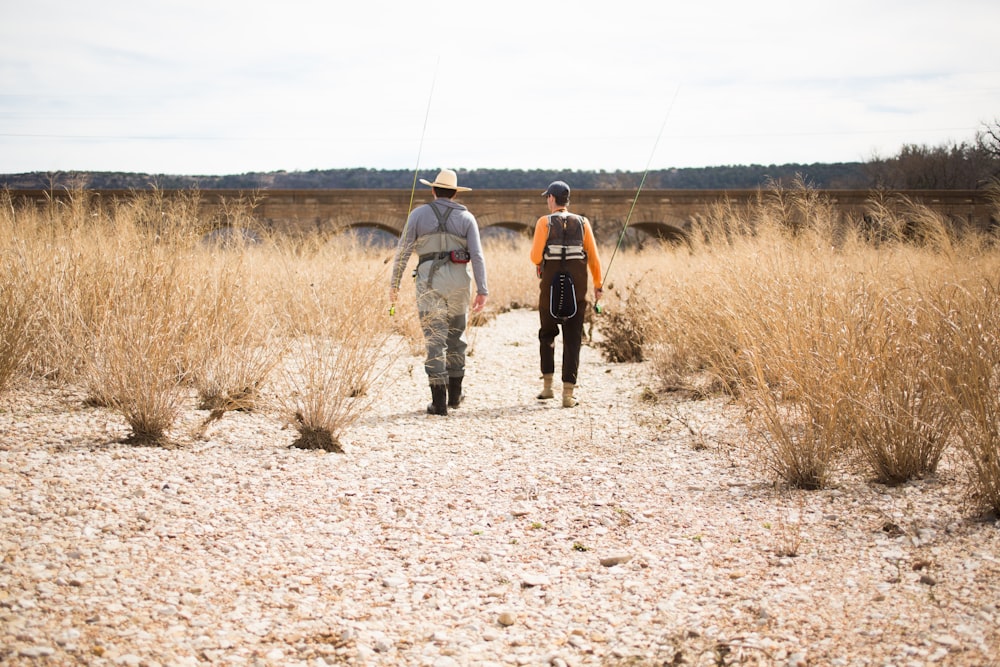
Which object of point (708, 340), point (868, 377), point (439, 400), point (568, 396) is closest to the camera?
point (868, 377)

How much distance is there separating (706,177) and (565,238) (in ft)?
265

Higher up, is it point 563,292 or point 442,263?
→ point 442,263

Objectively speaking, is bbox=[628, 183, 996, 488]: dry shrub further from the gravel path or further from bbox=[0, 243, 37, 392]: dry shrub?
bbox=[0, 243, 37, 392]: dry shrub

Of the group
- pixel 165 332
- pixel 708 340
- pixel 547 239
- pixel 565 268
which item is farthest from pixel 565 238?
pixel 165 332

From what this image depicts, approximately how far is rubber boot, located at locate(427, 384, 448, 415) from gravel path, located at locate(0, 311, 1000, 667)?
124 cm

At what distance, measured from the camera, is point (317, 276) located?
31.1 ft

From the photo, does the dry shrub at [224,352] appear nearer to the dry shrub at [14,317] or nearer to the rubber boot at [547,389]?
the dry shrub at [14,317]

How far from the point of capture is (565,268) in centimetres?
712

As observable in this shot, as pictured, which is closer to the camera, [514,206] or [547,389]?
[547,389]

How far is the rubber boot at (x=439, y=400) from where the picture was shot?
266 inches

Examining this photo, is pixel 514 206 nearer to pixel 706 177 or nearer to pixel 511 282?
pixel 511 282

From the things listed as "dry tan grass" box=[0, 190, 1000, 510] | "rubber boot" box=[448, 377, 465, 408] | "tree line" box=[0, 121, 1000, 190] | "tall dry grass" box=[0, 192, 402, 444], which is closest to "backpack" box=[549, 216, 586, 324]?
"rubber boot" box=[448, 377, 465, 408]

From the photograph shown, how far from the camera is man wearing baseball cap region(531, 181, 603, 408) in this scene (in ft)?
23.2

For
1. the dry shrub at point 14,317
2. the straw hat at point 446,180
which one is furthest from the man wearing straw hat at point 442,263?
the dry shrub at point 14,317
